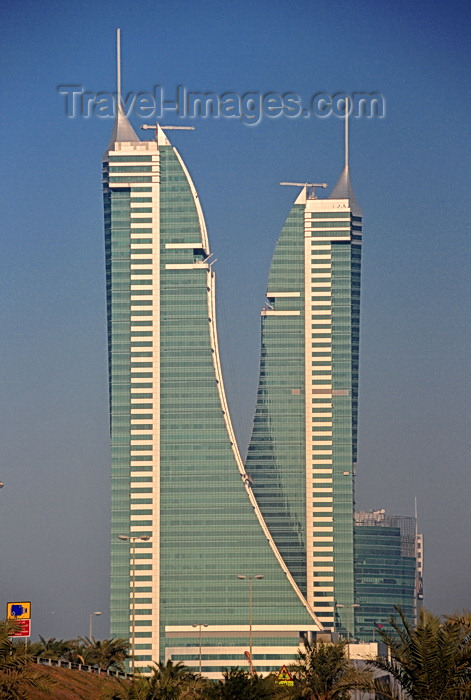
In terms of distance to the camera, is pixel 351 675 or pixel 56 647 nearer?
pixel 351 675

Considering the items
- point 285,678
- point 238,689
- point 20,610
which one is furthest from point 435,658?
A: point 20,610

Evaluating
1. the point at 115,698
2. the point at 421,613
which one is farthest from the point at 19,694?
the point at 421,613

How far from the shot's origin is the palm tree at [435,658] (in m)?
49.6

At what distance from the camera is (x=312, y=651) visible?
8000 cm

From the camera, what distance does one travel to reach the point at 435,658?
4981 cm

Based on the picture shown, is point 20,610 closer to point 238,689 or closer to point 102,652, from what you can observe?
point 102,652

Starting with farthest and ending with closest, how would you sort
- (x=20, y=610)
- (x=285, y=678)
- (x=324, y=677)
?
1. (x=20, y=610)
2. (x=285, y=678)
3. (x=324, y=677)

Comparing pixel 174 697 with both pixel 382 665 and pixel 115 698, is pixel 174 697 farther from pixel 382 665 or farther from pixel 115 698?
pixel 382 665

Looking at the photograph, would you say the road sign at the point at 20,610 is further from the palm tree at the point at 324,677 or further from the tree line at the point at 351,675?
the palm tree at the point at 324,677

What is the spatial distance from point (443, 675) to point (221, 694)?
850 inches

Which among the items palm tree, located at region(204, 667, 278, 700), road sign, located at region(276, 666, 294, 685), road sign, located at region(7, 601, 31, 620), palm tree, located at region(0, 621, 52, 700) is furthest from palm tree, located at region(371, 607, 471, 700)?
road sign, located at region(7, 601, 31, 620)

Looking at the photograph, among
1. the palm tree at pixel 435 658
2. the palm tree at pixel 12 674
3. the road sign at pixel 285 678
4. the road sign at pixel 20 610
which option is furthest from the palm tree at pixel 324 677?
the road sign at pixel 20 610

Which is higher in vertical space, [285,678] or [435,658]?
[435,658]

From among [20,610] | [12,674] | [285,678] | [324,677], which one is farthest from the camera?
[20,610]
